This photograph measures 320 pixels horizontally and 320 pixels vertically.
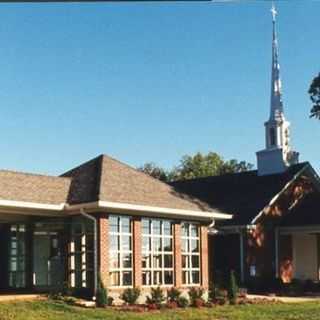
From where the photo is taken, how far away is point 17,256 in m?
22.0

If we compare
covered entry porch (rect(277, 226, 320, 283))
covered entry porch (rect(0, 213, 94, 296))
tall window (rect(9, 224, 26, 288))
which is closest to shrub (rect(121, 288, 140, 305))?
covered entry porch (rect(0, 213, 94, 296))

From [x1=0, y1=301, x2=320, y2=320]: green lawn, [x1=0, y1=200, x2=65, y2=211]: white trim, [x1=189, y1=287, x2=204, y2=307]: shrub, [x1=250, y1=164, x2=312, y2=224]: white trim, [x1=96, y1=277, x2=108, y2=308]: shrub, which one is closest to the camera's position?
[x1=0, y1=301, x2=320, y2=320]: green lawn

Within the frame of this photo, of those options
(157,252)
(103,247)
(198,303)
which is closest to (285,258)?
(157,252)

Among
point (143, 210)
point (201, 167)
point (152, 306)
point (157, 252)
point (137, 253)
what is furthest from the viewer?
point (201, 167)

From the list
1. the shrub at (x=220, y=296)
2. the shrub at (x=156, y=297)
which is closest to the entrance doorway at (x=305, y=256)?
the shrub at (x=220, y=296)

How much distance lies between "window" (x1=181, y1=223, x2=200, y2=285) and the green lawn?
3.96 metres

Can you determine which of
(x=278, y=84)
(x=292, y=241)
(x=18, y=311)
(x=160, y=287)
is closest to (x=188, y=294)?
(x=160, y=287)

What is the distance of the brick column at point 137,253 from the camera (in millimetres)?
20578

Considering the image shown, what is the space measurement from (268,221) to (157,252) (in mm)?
9433

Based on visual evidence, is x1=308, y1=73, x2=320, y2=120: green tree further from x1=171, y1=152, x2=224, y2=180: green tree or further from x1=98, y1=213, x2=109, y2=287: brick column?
x1=171, y1=152, x2=224, y2=180: green tree

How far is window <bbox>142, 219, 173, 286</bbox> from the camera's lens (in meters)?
21.2

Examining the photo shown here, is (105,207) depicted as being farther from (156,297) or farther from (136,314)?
(136,314)

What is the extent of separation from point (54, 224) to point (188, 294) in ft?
16.2

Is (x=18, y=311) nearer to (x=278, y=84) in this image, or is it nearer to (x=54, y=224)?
(x=54, y=224)
